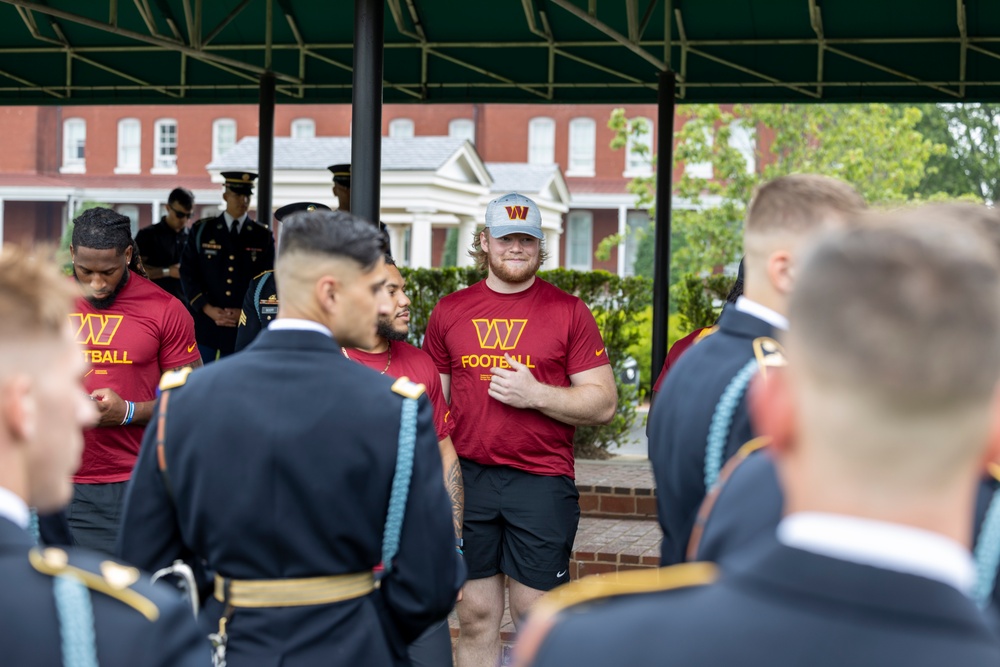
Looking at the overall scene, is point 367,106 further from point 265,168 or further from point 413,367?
point 265,168

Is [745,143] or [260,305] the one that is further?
[745,143]

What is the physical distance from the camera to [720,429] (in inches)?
105

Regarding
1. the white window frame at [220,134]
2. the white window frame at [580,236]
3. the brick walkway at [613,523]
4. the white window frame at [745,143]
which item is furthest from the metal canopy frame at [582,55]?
the white window frame at [580,236]

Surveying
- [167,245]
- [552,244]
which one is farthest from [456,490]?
[552,244]

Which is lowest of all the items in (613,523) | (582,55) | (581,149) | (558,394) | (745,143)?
(613,523)

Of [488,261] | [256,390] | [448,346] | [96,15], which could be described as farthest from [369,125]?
[96,15]

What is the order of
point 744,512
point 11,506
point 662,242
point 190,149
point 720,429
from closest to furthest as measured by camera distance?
1. point 11,506
2. point 744,512
3. point 720,429
4. point 662,242
5. point 190,149

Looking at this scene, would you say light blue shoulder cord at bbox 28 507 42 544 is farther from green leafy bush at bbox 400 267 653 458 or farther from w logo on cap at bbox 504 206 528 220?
green leafy bush at bbox 400 267 653 458

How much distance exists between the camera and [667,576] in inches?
58.5

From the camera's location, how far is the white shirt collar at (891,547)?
1.27 metres

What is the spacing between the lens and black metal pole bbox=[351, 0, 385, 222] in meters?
6.66

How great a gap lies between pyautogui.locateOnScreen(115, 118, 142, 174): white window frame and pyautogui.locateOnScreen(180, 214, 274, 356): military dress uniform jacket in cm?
4004

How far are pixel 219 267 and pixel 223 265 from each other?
0.03m

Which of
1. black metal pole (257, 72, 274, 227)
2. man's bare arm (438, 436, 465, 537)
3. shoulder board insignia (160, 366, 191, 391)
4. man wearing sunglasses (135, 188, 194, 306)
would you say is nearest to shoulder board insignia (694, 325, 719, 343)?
shoulder board insignia (160, 366, 191, 391)
